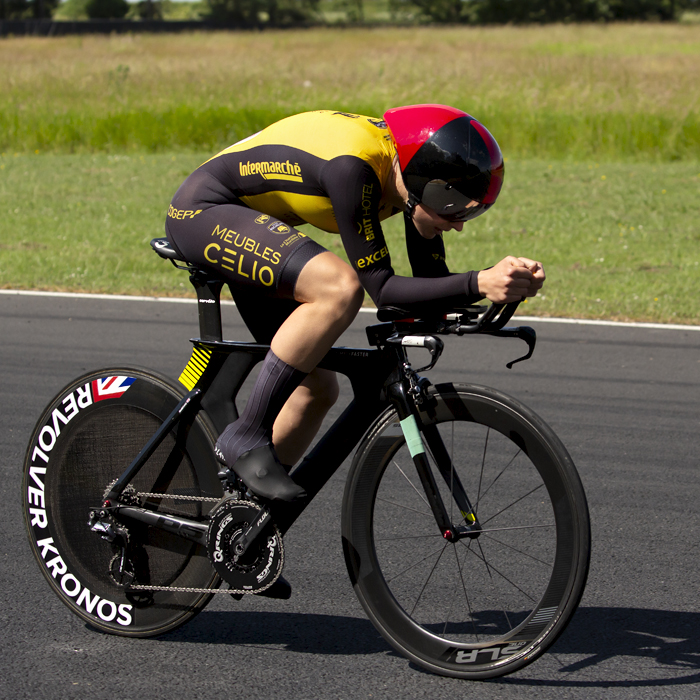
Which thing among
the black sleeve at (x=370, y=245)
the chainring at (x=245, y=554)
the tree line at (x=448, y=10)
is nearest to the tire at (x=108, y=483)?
the chainring at (x=245, y=554)

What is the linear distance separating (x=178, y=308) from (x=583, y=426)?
395 cm

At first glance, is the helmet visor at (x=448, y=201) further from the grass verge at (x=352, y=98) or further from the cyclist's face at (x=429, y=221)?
the grass verge at (x=352, y=98)

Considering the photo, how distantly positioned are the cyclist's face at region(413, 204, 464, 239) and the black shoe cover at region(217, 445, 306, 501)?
804 mm

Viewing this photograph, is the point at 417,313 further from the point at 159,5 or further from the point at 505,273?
the point at 159,5

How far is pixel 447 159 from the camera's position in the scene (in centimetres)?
274

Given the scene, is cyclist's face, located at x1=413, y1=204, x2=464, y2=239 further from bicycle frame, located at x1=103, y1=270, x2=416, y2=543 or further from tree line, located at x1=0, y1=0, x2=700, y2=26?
tree line, located at x1=0, y1=0, x2=700, y2=26

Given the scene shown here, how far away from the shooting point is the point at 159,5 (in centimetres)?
9012

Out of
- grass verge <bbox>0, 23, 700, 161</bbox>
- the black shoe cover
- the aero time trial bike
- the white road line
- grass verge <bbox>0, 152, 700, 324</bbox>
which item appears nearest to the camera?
the aero time trial bike

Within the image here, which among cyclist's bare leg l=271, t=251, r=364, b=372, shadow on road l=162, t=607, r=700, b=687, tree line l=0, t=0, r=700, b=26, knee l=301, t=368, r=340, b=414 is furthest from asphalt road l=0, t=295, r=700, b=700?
tree line l=0, t=0, r=700, b=26

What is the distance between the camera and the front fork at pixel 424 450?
292cm

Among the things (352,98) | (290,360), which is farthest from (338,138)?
(352,98)

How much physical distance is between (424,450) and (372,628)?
32.6 inches

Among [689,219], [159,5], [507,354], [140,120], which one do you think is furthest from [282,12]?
[507,354]

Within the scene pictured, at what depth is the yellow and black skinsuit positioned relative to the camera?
276 cm
